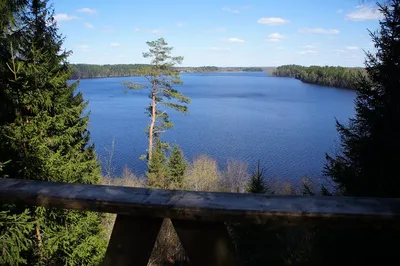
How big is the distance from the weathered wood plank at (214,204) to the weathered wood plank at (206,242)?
0.16ft

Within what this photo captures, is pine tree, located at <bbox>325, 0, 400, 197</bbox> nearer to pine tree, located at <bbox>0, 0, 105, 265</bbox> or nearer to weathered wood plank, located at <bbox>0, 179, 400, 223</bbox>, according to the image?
weathered wood plank, located at <bbox>0, 179, 400, 223</bbox>

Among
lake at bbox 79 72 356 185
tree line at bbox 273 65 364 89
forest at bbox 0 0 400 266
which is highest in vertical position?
tree line at bbox 273 65 364 89

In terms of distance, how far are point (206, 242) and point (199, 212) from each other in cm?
11

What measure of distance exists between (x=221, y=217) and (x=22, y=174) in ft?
20.8

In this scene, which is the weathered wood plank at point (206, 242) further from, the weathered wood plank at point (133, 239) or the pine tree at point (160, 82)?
the pine tree at point (160, 82)

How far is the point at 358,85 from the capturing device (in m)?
7.10

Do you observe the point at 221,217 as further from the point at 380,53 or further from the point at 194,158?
the point at 194,158

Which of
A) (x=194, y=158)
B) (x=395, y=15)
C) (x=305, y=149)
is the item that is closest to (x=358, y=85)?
(x=395, y=15)

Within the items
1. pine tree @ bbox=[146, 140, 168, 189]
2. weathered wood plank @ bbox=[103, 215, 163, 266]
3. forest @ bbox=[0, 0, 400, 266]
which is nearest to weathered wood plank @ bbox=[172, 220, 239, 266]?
weathered wood plank @ bbox=[103, 215, 163, 266]

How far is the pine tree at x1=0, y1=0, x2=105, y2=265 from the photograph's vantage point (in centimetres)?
617

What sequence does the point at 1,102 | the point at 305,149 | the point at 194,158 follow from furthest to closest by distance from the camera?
1. the point at 305,149
2. the point at 194,158
3. the point at 1,102

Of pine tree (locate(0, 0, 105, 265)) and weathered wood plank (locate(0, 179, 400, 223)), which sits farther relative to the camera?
pine tree (locate(0, 0, 105, 265))

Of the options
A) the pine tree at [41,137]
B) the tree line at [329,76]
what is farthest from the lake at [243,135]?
the tree line at [329,76]

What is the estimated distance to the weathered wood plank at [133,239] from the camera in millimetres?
1075
